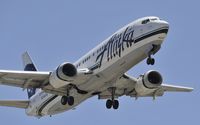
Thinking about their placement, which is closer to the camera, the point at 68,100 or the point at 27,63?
the point at 68,100

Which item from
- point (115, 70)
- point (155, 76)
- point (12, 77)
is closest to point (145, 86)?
point (155, 76)

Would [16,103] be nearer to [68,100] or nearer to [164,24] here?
[68,100]

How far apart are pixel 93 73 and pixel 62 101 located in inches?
167

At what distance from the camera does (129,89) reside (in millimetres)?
60000

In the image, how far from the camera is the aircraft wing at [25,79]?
55200 millimetres

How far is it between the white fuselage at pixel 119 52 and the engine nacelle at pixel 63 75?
5.89 ft

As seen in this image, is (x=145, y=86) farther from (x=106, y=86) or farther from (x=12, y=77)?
(x=12, y=77)

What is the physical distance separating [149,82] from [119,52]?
598 centimetres

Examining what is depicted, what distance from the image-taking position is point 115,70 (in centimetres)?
5375

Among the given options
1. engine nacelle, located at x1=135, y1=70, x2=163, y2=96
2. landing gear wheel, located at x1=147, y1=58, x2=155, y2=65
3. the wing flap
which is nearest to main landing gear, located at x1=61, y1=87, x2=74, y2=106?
engine nacelle, located at x1=135, y1=70, x2=163, y2=96

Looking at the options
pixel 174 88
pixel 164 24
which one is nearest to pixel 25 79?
pixel 164 24

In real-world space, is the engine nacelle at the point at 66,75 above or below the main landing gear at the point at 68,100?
above

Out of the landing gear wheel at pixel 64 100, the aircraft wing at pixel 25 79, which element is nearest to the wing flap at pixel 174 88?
the landing gear wheel at pixel 64 100

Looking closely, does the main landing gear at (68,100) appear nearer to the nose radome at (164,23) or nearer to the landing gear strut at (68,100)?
the landing gear strut at (68,100)
